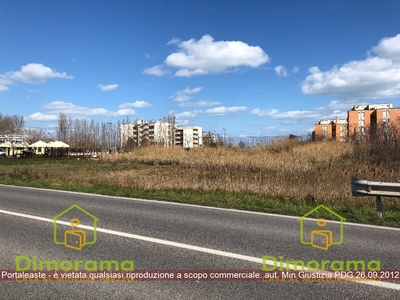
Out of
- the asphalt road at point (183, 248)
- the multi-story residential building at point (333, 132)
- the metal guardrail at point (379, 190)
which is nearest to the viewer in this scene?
the asphalt road at point (183, 248)

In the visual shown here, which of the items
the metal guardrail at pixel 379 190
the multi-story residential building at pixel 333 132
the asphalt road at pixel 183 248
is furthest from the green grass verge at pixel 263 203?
the multi-story residential building at pixel 333 132

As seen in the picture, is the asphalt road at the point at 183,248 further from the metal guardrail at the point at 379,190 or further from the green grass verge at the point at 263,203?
the metal guardrail at the point at 379,190

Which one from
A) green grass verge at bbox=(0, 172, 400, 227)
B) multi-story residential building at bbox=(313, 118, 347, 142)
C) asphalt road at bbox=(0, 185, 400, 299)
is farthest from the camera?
multi-story residential building at bbox=(313, 118, 347, 142)

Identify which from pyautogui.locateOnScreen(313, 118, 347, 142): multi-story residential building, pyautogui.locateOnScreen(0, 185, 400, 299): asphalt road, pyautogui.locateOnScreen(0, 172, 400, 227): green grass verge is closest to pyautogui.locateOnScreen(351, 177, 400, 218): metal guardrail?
pyautogui.locateOnScreen(0, 172, 400, 227): green grass verge

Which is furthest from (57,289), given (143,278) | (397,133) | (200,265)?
(397,133)

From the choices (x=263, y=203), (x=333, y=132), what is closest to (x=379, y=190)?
(x=263, y=203)

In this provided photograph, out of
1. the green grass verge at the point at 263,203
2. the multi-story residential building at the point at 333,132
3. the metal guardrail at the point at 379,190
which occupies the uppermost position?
the multi-story residential building at the point at 333,132

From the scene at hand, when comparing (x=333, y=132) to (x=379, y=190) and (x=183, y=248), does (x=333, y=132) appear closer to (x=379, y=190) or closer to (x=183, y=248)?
(x=379, y=190)

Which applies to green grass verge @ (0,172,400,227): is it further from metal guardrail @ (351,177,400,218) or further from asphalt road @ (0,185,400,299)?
asphalt road @ (0,185,400,299)

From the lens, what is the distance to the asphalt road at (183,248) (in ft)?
12.5

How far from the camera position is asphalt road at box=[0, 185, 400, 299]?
12.5ft

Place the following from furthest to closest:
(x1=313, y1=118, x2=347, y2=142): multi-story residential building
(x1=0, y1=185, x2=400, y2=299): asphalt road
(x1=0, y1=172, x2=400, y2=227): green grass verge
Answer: (x1=313, y1=118, x2=347, y2=142): multi-story residential building → (x1=0, y1=172, x2=400, y2=227): green grass verge → (x1=0, y1=185, x2=400, y2=299): asphalt road

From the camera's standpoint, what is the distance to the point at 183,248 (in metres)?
5.39

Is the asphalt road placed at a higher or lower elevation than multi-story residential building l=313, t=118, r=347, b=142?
lower
